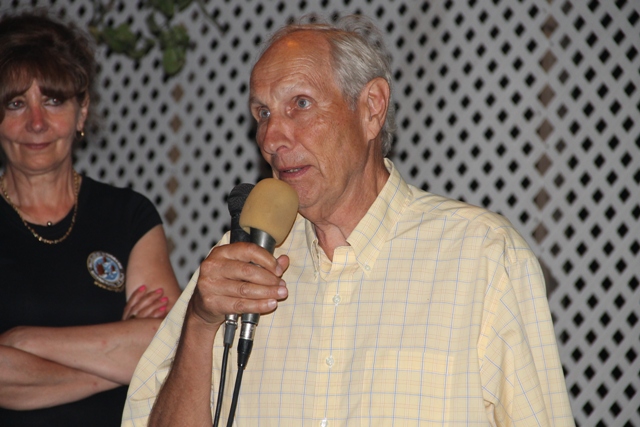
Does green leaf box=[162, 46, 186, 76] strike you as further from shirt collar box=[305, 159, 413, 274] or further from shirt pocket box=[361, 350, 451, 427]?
shirt pocket box=[361, 350, 451, 427]

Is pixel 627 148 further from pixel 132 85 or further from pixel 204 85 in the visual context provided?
pixel 132 85

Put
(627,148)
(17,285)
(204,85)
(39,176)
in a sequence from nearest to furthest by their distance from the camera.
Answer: (17,285), (39,176), (627,148), (204,85)

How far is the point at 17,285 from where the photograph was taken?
234cm

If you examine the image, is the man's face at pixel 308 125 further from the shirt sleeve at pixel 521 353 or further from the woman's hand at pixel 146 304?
the woman's hand at pixel 146 304

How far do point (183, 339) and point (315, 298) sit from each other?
32 cm

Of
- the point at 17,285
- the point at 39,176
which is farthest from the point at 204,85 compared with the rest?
the point at 17,285

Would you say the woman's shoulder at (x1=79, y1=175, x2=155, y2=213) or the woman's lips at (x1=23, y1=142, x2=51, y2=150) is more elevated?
the woman's lips at (x1=23, y1=142, x2=51, y2=150)

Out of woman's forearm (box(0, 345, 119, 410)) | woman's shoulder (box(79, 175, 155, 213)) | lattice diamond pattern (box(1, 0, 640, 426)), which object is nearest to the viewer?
woman's forearm (box(0, 345, 119, 410))

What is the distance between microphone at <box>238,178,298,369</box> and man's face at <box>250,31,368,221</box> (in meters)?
0.16

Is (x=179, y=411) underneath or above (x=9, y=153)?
underneath

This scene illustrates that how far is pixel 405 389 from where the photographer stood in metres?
1.56

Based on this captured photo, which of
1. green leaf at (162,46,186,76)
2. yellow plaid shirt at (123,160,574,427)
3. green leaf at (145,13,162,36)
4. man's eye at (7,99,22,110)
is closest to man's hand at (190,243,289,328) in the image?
yellow plaid shirt at (123,160,574,427)

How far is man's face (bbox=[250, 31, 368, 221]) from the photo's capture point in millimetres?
1703

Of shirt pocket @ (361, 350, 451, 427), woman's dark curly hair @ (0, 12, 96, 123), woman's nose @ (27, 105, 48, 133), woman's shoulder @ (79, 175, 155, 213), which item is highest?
woman's dark curly hair @ (0, 12, 96, 123)
